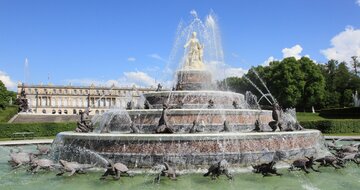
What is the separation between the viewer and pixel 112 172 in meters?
13.4

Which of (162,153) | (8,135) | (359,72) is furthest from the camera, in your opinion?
(359,72)

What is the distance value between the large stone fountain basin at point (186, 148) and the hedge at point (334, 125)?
22.2 m

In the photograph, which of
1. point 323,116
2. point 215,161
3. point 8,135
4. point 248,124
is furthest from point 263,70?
point 215,161

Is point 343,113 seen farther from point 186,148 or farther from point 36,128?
point 186,148

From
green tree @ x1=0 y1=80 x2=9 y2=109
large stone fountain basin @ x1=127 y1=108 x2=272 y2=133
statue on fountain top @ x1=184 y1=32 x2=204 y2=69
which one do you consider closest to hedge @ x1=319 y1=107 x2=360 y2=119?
statue on fountain top @ x1=184 y1=32 x2=204 y2=69

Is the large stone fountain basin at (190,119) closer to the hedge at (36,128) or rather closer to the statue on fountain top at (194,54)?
the statue on fountain top at (194,54)

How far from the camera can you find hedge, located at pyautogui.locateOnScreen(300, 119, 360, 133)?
120 feet

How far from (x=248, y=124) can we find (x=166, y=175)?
7379mm

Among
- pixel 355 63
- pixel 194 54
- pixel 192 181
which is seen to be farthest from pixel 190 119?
pixel 355 63

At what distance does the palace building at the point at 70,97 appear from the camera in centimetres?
13300

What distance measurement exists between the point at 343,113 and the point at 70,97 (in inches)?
3911

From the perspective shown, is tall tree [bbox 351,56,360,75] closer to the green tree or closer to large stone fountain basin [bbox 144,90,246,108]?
the green tree

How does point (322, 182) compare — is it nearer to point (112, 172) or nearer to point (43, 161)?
point (112, 172)

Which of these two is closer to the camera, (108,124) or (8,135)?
(108,124)
